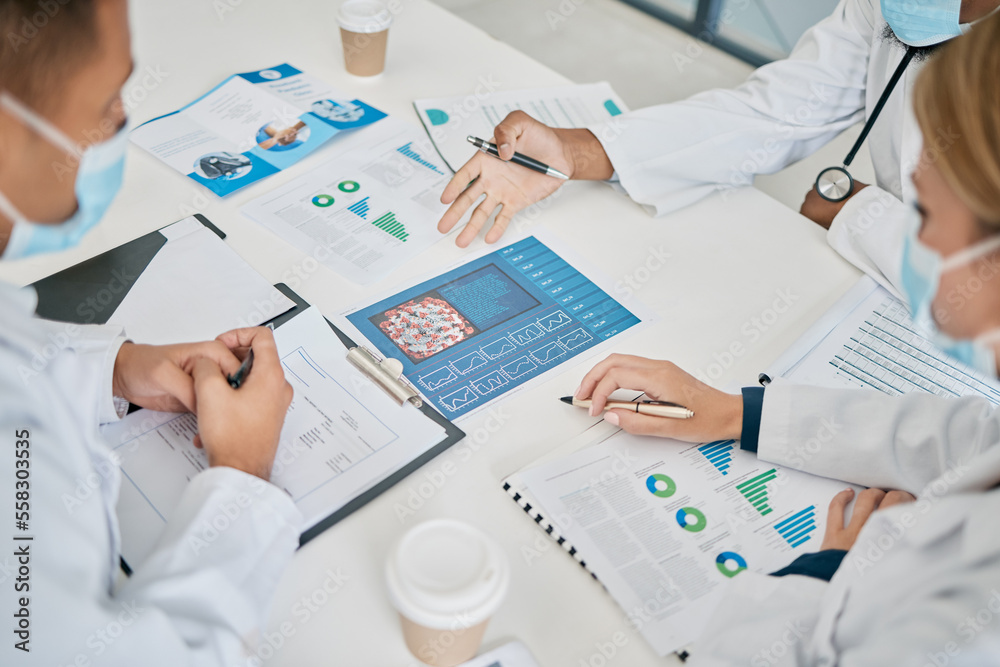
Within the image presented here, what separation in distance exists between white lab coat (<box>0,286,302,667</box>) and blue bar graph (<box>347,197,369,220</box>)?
0.51 meters

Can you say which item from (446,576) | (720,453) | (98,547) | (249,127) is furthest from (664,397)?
(249,127)

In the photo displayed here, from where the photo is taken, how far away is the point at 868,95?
4.56 feet

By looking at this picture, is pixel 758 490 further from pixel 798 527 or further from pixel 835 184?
pixel 835 184

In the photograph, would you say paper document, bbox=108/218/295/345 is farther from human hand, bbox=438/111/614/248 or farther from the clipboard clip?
human hand, bbox=438/111/614/248

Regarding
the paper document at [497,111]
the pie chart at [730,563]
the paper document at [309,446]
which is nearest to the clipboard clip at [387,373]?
the paper document at [309,446]

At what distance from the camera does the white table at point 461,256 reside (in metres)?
0.74

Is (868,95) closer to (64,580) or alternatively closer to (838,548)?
(838,548)

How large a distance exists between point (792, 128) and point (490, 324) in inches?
29.8

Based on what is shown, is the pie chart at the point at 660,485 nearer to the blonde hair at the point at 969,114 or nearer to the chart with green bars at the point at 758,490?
the chart with green bars at the point at 758,490

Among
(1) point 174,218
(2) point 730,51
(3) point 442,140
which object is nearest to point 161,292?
(1) point 174,218

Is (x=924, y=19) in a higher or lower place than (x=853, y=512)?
higher

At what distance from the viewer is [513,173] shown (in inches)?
48.4

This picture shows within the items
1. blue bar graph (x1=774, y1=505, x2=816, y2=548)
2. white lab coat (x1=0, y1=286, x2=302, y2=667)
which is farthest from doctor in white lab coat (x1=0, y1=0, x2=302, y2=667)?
blue bar graph (x1=774, y1=505, x2=816, y2=548)

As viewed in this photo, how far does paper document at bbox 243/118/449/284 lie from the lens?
1125 mm
